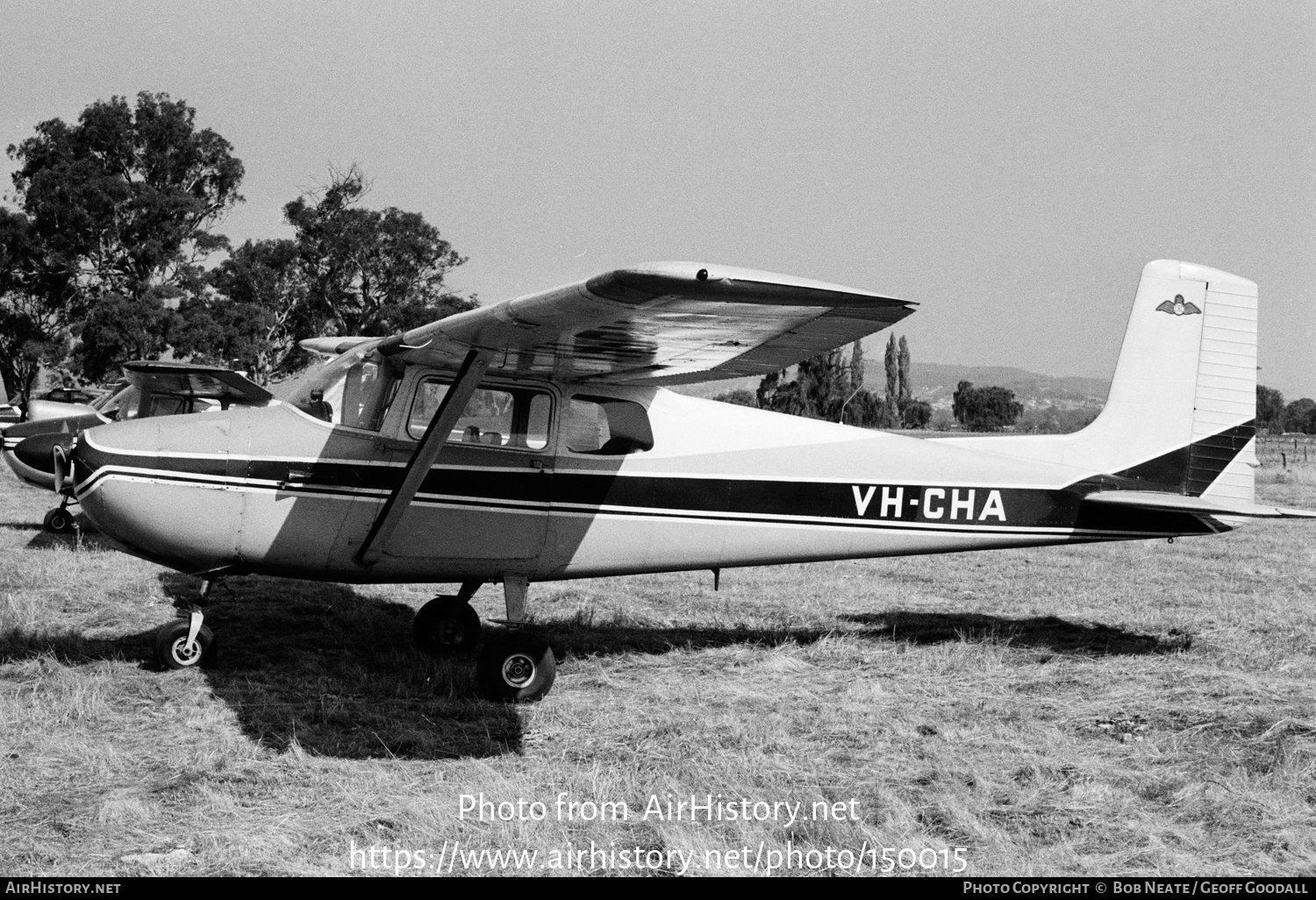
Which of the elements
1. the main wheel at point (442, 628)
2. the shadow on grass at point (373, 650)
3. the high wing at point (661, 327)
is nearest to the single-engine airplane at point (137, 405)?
the shadow on grass at point (373, 650)

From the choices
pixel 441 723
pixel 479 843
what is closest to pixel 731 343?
pixel 441 723

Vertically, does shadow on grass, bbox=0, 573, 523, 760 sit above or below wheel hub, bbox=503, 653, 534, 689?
below

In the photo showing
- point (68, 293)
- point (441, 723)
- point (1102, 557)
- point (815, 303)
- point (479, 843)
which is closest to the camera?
point (479, 843)

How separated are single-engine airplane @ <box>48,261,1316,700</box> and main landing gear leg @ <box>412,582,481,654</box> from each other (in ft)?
0.05

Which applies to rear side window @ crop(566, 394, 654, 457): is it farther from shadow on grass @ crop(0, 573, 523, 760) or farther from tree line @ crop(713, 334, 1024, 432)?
tree line @ crop(713, 334, 1024, 432)

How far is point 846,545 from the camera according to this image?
761 cm

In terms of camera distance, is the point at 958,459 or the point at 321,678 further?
the point at 958,459

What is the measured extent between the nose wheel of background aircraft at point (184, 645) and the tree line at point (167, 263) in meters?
29.5

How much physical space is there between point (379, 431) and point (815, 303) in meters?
3.17

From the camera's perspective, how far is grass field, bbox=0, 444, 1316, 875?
4199 mm

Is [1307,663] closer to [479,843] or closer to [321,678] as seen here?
[479,843]

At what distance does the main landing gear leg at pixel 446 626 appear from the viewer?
768cm

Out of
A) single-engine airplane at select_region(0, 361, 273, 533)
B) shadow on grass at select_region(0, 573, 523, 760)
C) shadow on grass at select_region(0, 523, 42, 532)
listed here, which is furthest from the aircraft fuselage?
shadow on grass at select_region(0, 523, 42, 532)

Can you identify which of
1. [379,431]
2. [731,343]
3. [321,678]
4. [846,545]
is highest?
[731,343]
